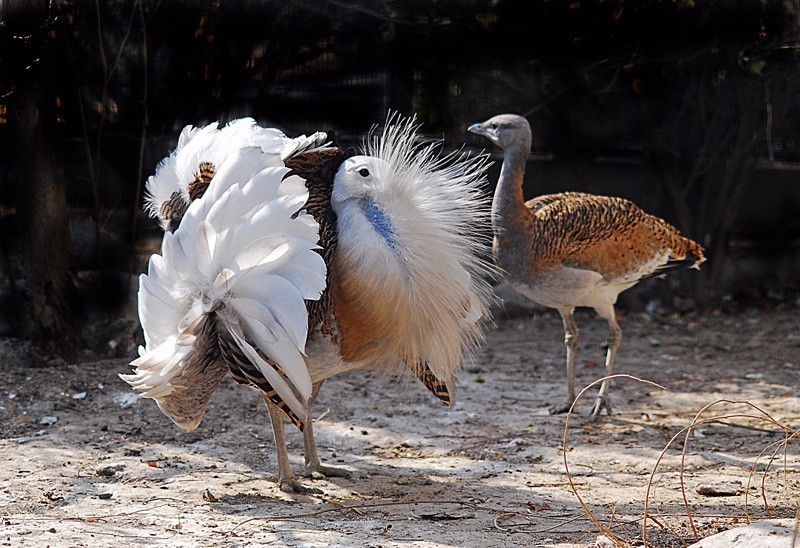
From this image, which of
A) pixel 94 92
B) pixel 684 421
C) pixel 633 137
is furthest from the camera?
pixel 633 137

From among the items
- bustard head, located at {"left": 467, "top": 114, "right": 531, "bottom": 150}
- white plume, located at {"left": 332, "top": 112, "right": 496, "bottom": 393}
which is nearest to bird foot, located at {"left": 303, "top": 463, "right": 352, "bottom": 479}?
white plume, located at {"left": 332, "top": 112, "right": 496, "bottom": 393}

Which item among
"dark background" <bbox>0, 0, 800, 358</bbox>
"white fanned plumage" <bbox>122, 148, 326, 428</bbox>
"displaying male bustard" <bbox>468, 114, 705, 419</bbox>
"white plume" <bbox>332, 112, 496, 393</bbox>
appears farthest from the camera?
"dark background" <bbox>0, 0, 800, 358</bbox>

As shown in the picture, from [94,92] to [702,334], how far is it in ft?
14.7

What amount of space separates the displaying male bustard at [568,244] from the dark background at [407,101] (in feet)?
5.81

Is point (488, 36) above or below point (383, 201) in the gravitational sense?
above

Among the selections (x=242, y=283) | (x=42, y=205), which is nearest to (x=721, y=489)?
(x=242, y=283)

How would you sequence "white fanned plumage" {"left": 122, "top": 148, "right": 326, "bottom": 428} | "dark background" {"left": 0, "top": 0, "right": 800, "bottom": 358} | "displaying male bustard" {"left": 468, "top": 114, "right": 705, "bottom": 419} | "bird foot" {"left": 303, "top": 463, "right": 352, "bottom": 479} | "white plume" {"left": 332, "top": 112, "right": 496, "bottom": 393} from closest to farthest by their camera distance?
1. "white fanned plumage" {"left": 122, "top": 148, "right": 326, "bottom": 428}
2. "white plume" {"left": 332, "top": 112, "right": 496, "bottom": 393}
3. "bird foot" {"left": 303, "top": 463, "right": 352, "bottom": 479}
4. "displaying male bustard" {"left": 468, "top": 114, "right": 705, "bottom": 419}
5. "dark background" {"left": 0, "top": 0, "right": 800, "bottom": 358}

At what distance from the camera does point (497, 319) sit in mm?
6973

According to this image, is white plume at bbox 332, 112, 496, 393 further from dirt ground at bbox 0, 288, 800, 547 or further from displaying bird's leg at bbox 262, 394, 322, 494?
dirt ground at bbox 0, 288, 800, 547

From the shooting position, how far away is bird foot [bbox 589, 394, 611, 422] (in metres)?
4.86

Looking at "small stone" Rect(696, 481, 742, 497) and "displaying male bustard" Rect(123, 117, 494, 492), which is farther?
"small stone" Rect(696, 481, 742, 497)

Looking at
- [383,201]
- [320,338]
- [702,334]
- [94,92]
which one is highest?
[94,92]

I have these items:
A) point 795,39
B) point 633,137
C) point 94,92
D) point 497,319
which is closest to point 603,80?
point 633,137

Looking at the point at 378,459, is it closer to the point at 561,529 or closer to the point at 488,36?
the point at 561,529
